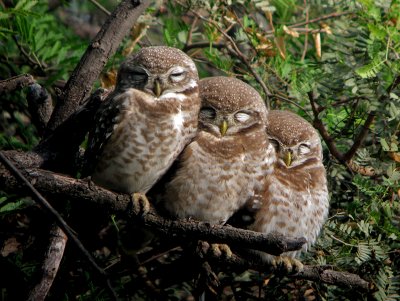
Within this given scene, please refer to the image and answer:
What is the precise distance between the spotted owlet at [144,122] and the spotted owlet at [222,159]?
7 cm

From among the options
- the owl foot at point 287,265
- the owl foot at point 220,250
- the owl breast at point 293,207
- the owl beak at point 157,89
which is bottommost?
the owl foot at point 287,265

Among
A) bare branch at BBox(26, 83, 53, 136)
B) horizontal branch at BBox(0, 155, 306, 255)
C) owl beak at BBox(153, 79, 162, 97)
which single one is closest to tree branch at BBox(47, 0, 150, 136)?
bare branch at BBox(26, 83, 53, 136)

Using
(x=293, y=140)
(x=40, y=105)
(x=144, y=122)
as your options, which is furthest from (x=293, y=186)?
(x=40, y=105)

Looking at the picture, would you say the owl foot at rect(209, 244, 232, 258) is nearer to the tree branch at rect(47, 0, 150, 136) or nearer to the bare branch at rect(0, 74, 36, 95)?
the tree branch at rect(47, 0, 150, 136)

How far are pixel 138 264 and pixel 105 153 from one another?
821mm

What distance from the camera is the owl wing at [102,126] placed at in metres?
3.38

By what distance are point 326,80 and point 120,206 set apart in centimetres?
146

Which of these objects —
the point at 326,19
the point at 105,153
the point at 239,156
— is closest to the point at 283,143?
the point at 239,156

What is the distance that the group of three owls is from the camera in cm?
334

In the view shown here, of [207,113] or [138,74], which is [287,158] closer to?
[207,113]

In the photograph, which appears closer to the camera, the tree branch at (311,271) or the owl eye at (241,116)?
the tree branch at (311,271)

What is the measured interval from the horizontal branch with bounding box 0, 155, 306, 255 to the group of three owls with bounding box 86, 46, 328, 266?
231mm

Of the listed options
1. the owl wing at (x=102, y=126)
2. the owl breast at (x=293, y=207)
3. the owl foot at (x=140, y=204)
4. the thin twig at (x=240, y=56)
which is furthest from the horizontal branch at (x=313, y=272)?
the thin twig at (x=240, y=56)

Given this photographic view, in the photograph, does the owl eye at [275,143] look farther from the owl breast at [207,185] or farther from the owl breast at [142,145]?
the owl breast at [142,145]
